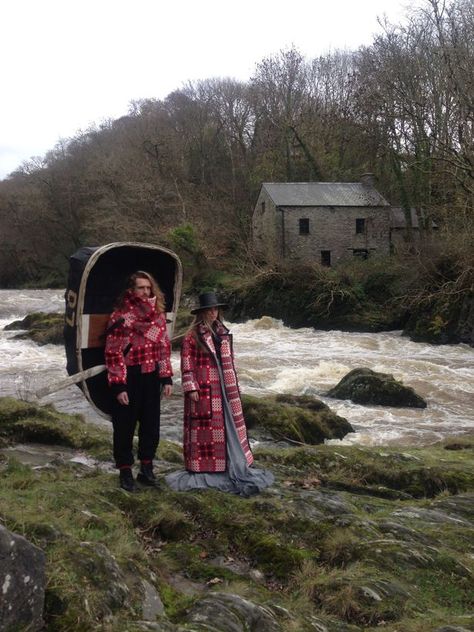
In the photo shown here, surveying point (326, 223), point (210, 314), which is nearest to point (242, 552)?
point (210, 314)

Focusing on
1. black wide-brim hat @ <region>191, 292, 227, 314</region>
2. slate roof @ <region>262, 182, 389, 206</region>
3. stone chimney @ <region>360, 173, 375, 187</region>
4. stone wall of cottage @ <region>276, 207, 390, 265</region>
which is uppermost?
stone chimney @ <region>360, 173, 375, 187</region>

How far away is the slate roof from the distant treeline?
2584 mm

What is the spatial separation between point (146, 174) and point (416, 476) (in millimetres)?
45255

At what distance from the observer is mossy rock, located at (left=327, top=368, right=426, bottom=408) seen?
47.5ft

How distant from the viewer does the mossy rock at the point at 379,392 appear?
14477 millimetres

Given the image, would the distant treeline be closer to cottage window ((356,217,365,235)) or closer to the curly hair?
cottage window ((356,217,365,235))

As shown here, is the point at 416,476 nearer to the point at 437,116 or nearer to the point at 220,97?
the point at 437,116

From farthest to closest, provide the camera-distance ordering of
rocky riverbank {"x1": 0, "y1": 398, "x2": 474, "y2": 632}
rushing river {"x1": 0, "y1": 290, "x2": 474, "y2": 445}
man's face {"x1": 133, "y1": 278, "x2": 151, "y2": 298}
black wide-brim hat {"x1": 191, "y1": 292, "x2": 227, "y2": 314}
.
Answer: rushing river {"x1": 0, "y1": 290, "x2": 474, "y2": 445} < black wide-brim hat {"x1": 191, "y1": 292, "x2": 227, "y2": 314} < man's face {"x1": 133, "y1": 278, "x2": 151, "y2": 298} < rocky riverbank {"x1": 0, "y1": 398, "x2": 474, "y2": 632}

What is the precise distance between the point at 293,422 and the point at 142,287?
6724mm

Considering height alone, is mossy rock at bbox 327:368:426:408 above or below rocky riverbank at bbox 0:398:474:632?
below

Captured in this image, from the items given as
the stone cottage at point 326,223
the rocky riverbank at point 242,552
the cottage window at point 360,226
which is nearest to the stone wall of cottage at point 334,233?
the stone cottage at point 326,223

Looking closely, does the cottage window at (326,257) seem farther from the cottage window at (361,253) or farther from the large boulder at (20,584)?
the large boulder at (20,584)

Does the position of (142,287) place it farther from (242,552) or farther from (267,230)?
(267,230)

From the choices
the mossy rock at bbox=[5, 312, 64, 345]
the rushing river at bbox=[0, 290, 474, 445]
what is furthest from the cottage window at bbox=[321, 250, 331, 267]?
the mossy rock at bbox=[5, 312, 64, 345]
